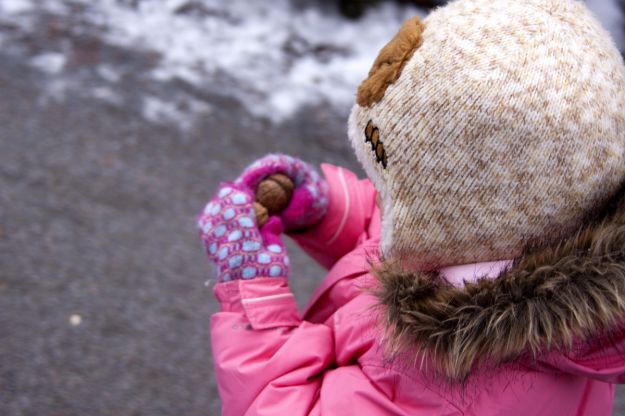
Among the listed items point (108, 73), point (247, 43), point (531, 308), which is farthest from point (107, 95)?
point (531, 308)

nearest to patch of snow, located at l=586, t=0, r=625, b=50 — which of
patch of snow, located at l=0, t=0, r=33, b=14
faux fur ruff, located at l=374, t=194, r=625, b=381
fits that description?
faux fur ruff, located at l=374, t=194, r=625, b=381

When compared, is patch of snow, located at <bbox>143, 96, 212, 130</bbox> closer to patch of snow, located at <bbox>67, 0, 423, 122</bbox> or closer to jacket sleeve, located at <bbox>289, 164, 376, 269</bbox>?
patch of snow, located at <bbox>67, 0, 423, 122</bbox>

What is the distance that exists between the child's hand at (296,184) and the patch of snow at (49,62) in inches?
81.7

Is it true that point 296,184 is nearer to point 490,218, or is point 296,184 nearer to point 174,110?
point 490,218

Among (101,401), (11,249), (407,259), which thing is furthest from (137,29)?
(407,259)

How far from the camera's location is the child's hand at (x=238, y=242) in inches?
55.0

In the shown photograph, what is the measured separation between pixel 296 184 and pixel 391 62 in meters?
0.49

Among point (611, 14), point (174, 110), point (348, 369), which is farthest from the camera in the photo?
point (611, 14)

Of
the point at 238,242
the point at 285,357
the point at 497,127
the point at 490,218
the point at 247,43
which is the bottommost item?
the point at 247,43

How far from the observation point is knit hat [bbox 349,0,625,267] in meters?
1.02

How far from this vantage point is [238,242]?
1.40 meters

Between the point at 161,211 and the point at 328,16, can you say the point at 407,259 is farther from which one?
the point at 328,16

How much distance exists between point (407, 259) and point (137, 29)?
278cm

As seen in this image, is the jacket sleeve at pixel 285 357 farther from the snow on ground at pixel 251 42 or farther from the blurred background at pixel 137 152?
the snow on ground at pixel 251 42
